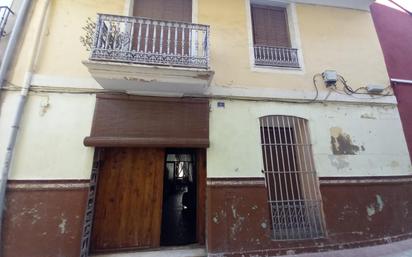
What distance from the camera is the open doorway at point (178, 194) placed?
4.65 m

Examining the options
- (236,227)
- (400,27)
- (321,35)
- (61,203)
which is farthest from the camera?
(400,27)

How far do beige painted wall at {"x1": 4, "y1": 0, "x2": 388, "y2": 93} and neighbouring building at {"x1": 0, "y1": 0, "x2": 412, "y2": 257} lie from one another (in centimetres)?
3

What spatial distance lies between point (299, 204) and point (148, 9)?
557 centimetres

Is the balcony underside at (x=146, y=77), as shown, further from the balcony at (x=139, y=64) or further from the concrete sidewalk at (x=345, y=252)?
the concrete sidewalk at (x=345, y=252)

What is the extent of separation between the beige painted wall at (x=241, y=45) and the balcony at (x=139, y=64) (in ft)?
1.96

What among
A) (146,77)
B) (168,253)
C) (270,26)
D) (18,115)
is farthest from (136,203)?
(270,26)

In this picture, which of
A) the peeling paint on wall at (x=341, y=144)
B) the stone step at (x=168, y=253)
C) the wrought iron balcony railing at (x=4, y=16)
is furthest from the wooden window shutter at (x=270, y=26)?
the wrought iron balcony railing at (x=4, y=16)

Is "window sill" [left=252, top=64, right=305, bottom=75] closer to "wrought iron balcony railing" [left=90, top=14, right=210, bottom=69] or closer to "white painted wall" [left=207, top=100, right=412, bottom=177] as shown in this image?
"white painted wall" [left=207, top=100, right=412, bottom=177]

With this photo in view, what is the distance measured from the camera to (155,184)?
4363mm

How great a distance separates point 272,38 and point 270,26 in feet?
1.17

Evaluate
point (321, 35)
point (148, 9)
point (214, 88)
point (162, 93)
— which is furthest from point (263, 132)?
point (148, 9)

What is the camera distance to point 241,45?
4.95 m

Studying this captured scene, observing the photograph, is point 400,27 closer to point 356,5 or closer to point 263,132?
point 356,5

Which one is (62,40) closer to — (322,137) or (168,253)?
Answer: (168,253)
